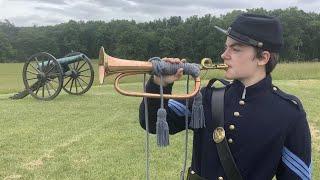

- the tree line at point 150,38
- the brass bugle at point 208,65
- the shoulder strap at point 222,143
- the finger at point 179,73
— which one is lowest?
the tree line at point 150,38

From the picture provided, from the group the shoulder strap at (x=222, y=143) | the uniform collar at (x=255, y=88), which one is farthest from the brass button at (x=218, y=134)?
the uniform collar at (x=255, y=88)

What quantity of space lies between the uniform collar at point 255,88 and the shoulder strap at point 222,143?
0.31 ft

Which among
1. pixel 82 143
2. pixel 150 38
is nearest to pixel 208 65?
pixel 82 143

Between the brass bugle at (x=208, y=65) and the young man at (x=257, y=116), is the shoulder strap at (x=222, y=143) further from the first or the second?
the brass bugle at (x=208, y=65)

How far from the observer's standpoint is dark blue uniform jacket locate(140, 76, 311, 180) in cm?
225

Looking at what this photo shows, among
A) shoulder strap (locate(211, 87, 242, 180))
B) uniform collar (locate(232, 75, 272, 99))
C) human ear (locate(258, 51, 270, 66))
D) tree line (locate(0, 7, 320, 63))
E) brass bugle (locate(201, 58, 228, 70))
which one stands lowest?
tree line (locate(0, 7, 320, 63))

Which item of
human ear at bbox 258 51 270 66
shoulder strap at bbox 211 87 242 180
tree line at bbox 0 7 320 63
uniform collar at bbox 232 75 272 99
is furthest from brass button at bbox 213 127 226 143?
tree line at bbox 0 7 320 63

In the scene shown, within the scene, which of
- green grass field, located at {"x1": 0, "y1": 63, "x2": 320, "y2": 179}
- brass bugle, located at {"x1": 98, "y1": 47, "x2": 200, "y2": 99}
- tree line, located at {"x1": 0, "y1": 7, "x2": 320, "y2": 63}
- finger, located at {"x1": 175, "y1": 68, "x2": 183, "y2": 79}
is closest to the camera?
brass bugle, located at {"x1": 98, "y1": 47, "x2": 200, "y2": 99}

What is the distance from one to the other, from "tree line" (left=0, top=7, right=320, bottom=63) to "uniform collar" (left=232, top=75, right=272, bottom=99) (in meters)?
41.6

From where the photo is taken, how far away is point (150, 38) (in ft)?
169

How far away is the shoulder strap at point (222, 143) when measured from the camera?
2248 mm

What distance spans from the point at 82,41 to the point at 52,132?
49821 mm

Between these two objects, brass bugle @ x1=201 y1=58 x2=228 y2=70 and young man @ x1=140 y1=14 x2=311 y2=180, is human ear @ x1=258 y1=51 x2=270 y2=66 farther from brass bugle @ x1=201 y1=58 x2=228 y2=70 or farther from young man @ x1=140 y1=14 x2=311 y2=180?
brass bugle @ x1=201 y1=58 x2=228 y2=70

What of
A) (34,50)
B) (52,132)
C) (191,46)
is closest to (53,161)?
(52,132)
